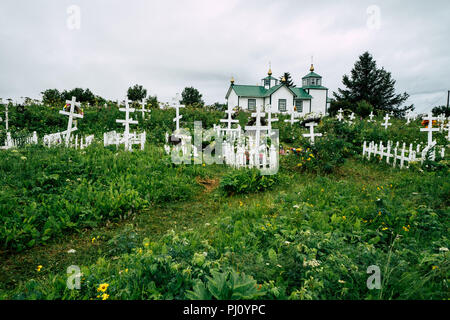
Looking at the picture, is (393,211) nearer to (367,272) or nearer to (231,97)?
(367,272)

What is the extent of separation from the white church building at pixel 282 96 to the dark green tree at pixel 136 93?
17886mm

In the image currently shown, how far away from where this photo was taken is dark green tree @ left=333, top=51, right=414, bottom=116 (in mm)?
42469

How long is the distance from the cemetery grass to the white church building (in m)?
27.5

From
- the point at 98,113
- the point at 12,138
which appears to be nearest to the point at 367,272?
the point at 12,138

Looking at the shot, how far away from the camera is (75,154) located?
704cm

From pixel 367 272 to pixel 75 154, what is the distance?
720 cm

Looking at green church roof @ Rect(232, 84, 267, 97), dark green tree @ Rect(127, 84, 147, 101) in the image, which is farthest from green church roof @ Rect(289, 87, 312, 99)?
dark green tree @ Rect(127, 84, 147, 101)

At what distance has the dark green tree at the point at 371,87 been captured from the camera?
42469 millimetres

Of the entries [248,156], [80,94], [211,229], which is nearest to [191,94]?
[80,94]

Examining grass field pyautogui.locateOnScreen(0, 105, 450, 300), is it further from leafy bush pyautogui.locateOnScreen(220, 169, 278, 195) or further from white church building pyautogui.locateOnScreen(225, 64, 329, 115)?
white church building pyautogui.locateOnScreen(225, 64, 329, 115)

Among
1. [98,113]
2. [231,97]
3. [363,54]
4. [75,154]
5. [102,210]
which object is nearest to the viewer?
[102,210]

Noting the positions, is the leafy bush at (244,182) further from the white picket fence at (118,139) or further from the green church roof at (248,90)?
the green church roof at (248,90)

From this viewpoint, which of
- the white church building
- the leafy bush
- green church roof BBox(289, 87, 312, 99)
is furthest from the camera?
green church roof BBox(289, 87, 312, 99)
